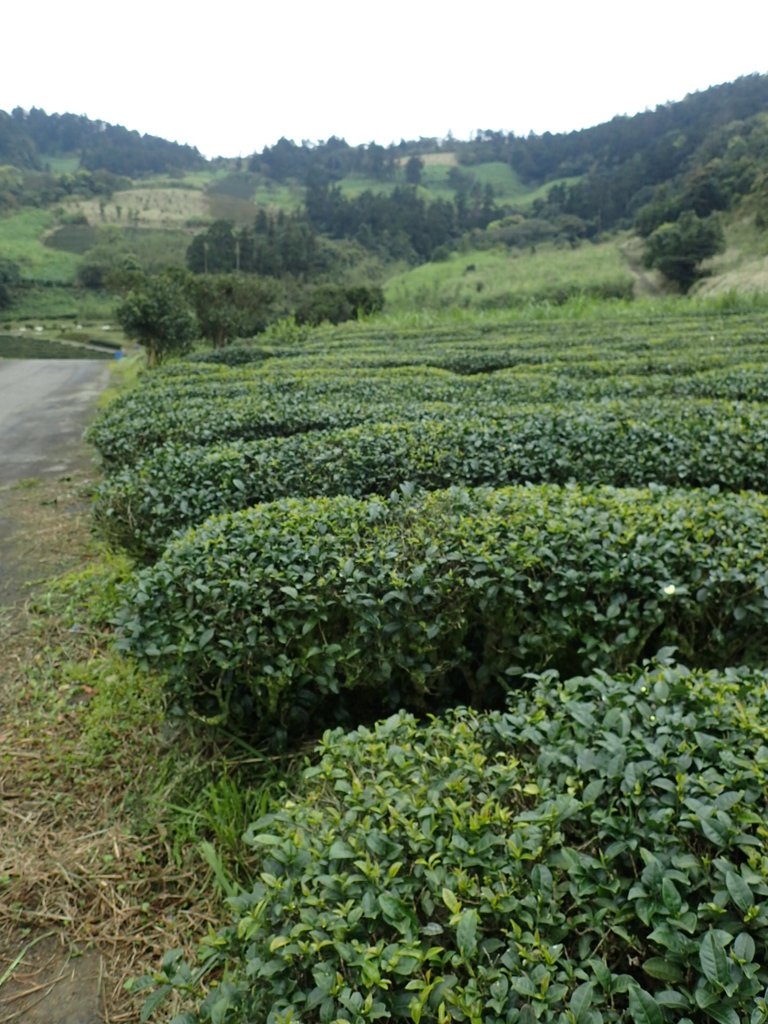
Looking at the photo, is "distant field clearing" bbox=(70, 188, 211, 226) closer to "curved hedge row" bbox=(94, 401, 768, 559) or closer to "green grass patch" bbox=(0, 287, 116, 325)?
"green grass patch" bbox=(0, 287, 116, 325)

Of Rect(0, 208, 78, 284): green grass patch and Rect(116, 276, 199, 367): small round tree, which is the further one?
Rect(0, 208, 78, 284): green grass patch

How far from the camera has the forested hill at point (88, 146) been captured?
122 metres

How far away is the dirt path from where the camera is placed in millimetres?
2168

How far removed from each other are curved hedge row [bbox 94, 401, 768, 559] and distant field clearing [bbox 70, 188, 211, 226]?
9241 cm

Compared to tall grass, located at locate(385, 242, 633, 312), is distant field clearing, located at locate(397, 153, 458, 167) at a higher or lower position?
higher

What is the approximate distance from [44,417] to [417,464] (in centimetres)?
1220

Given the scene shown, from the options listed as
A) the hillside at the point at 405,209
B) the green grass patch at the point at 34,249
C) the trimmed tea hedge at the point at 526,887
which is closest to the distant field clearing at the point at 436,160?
the hillside at the point at 405,209

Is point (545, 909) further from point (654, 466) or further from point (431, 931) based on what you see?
point (654, 466)

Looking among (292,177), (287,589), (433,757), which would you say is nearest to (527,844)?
(433,757)

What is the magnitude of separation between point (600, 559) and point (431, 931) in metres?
1.86

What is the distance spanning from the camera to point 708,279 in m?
37.0

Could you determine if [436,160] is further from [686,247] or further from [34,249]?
[686,247]

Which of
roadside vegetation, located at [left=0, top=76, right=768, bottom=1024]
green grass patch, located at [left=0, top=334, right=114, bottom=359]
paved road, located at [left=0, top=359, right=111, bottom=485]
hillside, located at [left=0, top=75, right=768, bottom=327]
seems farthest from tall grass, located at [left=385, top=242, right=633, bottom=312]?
roadside vegetation, located at [left=0, top=76, right=768, bottom=1024]

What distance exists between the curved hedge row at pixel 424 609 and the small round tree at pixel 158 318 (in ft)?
64.5
